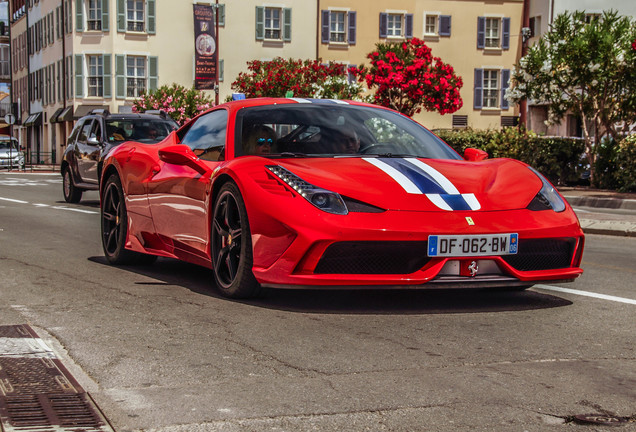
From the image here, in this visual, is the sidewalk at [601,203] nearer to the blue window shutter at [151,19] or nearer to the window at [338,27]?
the window at [338,27]

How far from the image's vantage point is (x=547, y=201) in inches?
258

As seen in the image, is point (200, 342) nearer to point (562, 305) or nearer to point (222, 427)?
point (222, 427)

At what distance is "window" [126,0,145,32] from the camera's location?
189 ft

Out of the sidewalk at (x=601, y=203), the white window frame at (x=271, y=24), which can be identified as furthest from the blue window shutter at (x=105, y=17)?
the sidewalk at (x=601, y=203)

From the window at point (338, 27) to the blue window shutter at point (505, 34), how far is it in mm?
8297

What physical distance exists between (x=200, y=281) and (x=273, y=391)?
3.51 m

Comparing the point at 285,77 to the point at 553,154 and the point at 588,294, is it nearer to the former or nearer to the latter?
the point at 553,154

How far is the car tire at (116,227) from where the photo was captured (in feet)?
28.2

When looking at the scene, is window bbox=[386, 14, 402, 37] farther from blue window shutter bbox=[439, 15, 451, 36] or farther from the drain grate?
the drain grate

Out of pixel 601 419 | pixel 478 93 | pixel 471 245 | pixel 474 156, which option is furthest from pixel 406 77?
pixel 601 419

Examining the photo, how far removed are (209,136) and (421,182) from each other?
188 cm

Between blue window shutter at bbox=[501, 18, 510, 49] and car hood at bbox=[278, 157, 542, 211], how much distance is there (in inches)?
2137

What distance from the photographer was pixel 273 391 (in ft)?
14.1

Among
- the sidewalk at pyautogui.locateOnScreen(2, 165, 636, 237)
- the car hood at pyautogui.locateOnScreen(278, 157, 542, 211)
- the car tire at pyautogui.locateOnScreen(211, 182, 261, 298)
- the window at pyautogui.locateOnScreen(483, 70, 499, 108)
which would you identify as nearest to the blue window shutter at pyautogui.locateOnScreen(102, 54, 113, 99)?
the window at pyautogui.locateOnScreen(483, 70, 499, 108)
